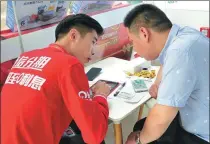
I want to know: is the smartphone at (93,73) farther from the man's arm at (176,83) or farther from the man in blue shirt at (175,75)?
the man's arm at (176,83)

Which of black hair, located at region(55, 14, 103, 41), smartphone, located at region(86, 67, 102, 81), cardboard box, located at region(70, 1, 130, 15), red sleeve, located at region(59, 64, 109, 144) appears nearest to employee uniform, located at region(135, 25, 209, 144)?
red sleeve, located at region(59, 64, 109, 144)

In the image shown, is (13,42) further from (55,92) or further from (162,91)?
(162,91)

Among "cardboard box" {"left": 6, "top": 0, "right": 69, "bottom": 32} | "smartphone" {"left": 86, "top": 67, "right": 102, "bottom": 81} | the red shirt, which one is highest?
"cardboard box" {"left": 6, "top": 0, "right": 69, "bottom": 32}

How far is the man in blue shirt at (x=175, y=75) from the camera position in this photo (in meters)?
0.94

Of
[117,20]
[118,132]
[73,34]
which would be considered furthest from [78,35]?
[117,20]

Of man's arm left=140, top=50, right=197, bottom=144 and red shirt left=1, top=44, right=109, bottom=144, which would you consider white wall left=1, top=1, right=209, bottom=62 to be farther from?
man's arm left=140, top=50, right=197, bottom=144

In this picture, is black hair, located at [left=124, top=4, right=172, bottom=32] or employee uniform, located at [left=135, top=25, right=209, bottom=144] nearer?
employee uniform, located at [left=135, top=25, right=209, bottom=144]

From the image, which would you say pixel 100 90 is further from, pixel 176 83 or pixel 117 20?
pixel 117 20

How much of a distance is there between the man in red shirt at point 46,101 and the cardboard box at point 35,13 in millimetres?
646

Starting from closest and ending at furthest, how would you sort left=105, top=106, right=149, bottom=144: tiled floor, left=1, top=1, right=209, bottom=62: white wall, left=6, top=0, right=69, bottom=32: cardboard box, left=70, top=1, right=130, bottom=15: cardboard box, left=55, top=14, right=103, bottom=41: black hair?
left=55, top=14, right=103, bottom=41: black hair
left=1, top=1, right=209, bottom=62: white wall
left=6, top=0, right=69, bottom=32: cardboard box
left=105, top=106, right=149, bottom=144: tiled floor
left=70, top=1, right=130, bottom=15: cardboard box

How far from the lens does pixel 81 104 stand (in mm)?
988

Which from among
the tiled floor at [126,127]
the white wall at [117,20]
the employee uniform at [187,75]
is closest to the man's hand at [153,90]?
the employee uniform at [187,75]

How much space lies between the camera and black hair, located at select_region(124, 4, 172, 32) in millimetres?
1049

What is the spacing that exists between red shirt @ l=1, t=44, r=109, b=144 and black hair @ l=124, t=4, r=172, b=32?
1.02ft
